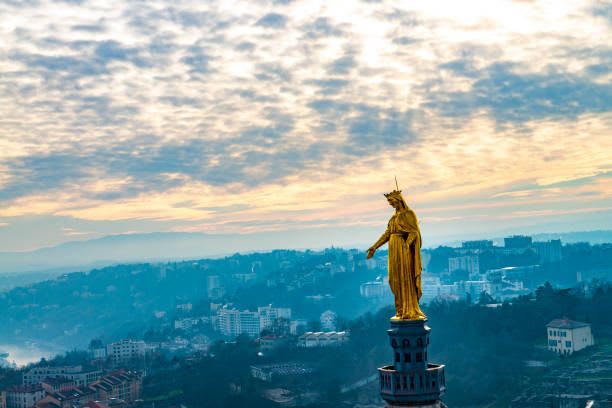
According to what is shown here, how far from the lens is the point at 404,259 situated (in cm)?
1097

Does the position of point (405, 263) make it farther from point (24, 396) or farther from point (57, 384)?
point (57, 384)

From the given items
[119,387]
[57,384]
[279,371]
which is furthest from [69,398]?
[279,371]

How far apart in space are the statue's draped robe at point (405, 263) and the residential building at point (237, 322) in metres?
148

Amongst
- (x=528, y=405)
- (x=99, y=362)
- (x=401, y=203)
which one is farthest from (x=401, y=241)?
(x=99, y=362)

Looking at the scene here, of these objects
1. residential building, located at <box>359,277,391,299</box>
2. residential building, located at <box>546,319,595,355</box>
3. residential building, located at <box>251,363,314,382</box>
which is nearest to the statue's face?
residential building, located at <box>546,319,595,355</box>

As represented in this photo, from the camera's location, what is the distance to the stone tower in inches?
420

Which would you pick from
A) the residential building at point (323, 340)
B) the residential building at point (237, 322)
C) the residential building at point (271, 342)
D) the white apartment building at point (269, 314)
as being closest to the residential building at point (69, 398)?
the residential building at point (271, 342)

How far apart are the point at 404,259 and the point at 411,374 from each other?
1.27m

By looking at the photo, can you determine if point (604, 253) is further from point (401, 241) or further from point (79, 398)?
point (401, 241)

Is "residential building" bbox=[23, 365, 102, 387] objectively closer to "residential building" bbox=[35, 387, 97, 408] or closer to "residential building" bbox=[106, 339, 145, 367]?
"residential building" bbox=[106, 339, 145, 367]

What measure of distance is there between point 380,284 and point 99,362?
73.4m

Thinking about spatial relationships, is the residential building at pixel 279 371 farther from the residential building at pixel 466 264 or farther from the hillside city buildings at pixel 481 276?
the residential building at pixel 466 264

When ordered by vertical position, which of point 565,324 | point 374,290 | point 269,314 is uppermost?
point 374,290

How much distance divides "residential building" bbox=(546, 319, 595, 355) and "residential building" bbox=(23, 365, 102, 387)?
156 ft
